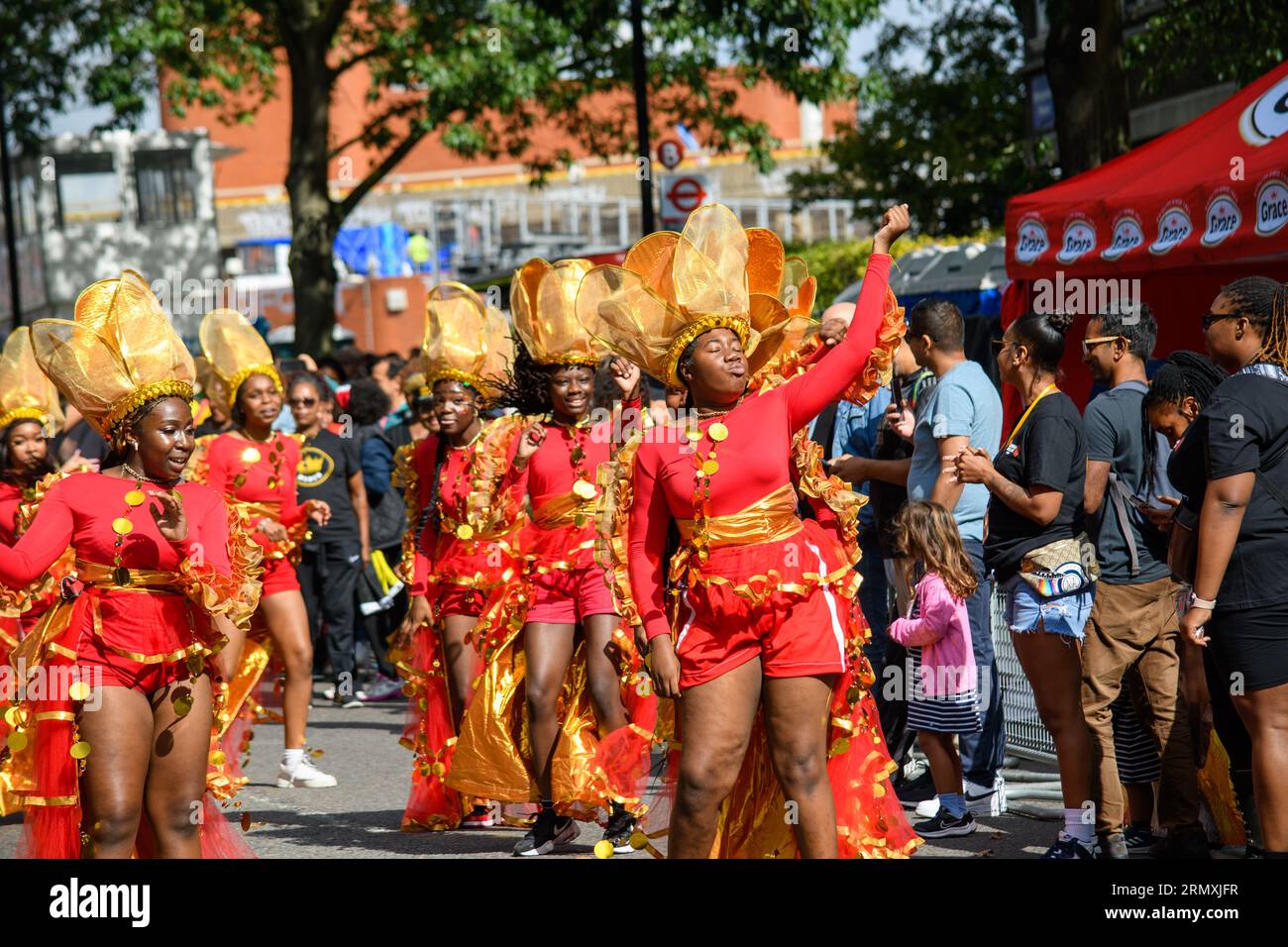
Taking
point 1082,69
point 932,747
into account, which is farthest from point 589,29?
point 932,747

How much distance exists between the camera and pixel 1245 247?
8.10 metres

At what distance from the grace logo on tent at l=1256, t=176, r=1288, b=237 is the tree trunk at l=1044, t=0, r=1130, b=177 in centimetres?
415

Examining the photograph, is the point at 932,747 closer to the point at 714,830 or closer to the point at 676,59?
the point at 714,830

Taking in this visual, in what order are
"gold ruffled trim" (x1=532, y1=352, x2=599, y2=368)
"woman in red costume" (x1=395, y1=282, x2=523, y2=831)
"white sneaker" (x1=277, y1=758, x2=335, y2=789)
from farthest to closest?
"white sneaker" (x1=277, y1=758, x2=335, y2=789) < "woman in red costume" (x1=395, y1=282, x2=523, y2=831) < "gold ruffled trim" (x1=532, y1=352, x2=599, y2=368)

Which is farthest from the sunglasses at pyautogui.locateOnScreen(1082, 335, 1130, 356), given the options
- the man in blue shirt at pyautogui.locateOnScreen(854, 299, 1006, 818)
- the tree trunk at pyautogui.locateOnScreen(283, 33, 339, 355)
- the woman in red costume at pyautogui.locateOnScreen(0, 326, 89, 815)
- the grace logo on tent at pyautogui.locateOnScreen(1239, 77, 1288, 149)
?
the tree trunk at pyautogui.locateOnScreen(283, 33, 339, 355)

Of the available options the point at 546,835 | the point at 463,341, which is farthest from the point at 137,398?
the point at 463,341

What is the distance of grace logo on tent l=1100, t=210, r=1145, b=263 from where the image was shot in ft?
30.2

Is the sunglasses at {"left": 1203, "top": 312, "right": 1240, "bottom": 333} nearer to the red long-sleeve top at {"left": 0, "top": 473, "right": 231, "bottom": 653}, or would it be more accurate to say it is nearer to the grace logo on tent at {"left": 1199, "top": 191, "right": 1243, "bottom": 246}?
the grace logo on tent at {"left": 1199, "top": 191, "right": 1243, "bottom": 246}

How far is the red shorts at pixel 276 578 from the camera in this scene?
849 centimetres

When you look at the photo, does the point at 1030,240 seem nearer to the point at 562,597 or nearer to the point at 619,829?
the point at 562,597

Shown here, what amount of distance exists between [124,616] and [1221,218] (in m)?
5.81

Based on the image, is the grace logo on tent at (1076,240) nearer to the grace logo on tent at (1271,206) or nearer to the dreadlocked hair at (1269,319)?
the grace logo on tent at (1271,206)

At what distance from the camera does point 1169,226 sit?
8930 millimetres

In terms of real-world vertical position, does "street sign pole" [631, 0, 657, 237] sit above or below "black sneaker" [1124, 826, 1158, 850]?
above
